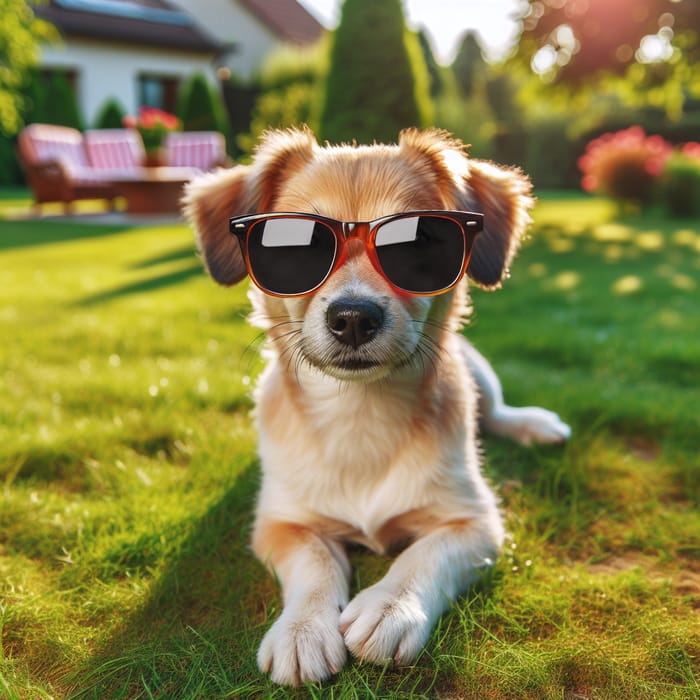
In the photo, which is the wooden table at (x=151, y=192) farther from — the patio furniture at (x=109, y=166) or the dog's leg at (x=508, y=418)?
the dog's leg at (x=508, y=418)

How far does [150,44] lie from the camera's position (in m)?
25.6

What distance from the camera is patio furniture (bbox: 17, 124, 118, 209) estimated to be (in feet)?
49.8

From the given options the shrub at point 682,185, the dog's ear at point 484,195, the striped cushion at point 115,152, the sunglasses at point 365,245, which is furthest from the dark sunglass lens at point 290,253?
the striped cushion at point 115,152

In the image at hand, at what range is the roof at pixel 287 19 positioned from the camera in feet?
102

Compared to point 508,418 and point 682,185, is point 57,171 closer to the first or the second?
point 682,185

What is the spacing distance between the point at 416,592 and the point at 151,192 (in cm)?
1447

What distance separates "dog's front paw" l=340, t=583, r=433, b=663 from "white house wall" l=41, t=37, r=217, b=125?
1017 inches

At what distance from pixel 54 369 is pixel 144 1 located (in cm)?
2901

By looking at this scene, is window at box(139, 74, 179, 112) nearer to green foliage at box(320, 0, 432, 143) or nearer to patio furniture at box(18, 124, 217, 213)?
patio furniture at box(18, 124, 217, 213)

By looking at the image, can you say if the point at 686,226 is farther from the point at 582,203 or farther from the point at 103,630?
the point at 103,630

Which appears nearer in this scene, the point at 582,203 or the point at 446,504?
the point at 446,504

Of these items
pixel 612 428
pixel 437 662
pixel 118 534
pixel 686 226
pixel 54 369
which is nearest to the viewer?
pixel 437 662

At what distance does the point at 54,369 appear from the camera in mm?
4512

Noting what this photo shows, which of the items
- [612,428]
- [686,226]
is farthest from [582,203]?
[612,428]
